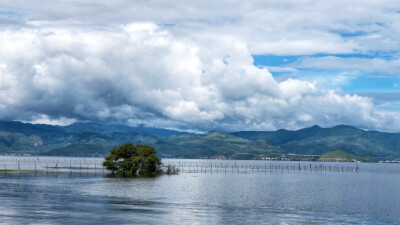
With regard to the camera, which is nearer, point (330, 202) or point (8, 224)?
point (8, 224)

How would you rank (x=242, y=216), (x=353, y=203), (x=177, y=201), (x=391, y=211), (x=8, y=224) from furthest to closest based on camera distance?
(x=353, y=203) → (x=177, y=201) → (x=391, y=211) → (x=242, y=216) → (x=8, y=224)

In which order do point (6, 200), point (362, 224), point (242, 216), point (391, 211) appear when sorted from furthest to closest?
point (391, 211), point (6, 200), point (242, 216), point (362, 224)

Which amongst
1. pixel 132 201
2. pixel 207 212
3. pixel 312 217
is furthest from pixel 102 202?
pixel 312 217

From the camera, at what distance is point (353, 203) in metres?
109

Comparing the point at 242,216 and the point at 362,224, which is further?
the point at 242,216

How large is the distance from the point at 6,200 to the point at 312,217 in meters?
56.3

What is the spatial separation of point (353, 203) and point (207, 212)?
4403 centimetres

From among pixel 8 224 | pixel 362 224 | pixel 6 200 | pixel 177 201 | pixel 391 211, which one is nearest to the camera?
pixel 8 224

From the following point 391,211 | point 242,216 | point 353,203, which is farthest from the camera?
point 353,203

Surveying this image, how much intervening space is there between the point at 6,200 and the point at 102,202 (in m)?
17.9

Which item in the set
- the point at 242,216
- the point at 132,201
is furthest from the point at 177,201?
the point at 242,216

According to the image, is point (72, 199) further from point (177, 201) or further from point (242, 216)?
point (242, 216)

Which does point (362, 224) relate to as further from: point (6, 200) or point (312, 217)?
point (6, 200)

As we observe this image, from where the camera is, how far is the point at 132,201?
98375mm
